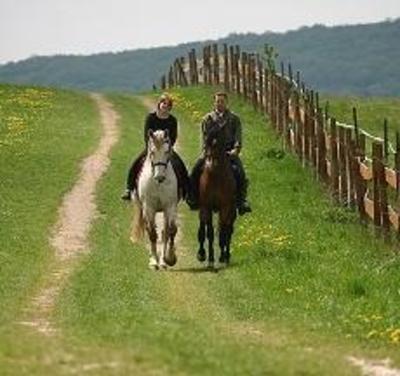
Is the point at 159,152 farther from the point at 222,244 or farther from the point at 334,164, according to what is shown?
the point at 334,164

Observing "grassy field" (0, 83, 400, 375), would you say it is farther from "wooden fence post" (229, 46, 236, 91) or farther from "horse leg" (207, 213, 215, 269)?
"wooden fence post" (229, 46, 236, 91)

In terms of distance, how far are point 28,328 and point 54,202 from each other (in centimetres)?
1640

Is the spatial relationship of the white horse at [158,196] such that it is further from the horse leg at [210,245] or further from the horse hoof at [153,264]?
the horse leg at [210,245]

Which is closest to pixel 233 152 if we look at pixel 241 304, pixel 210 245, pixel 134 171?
pixel 210 245

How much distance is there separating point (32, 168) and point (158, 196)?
653 inches

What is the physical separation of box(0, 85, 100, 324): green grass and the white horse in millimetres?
2267

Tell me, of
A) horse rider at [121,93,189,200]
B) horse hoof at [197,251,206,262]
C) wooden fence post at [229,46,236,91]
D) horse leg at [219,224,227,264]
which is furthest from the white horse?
wooden fence post at [229,46,236,91]

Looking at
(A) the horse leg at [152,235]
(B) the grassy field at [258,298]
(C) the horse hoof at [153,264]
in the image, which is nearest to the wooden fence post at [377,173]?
(B) the grassy field at [258,298]

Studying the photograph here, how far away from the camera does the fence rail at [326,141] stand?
77.5 ft

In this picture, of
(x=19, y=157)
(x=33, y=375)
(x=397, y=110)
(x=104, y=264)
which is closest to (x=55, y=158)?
(x=19, y=157)

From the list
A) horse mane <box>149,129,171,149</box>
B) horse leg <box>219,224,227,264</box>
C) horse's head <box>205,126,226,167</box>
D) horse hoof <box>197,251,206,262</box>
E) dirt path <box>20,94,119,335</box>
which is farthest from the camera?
horse hoof <box>197,251,206,262</box>

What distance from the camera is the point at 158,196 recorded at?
2278 centimetres

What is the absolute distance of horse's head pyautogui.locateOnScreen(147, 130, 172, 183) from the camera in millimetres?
21938

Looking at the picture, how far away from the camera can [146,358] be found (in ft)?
43.2
